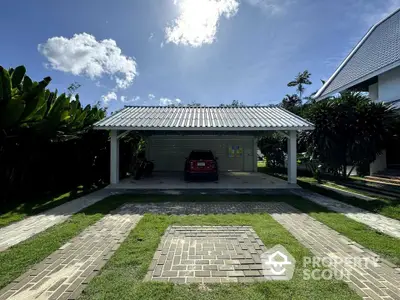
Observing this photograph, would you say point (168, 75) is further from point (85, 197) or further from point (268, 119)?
point (85, 197)

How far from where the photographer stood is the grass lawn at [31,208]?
235 inches

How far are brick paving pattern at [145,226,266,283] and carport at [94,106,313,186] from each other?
608 centimetres

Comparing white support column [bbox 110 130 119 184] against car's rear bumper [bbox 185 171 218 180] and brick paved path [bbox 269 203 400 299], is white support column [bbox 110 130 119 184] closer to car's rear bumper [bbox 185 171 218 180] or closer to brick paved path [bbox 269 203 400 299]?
car's rear bumper [bbox 185 171 218 180]

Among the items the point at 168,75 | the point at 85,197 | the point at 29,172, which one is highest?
the point at 168,75

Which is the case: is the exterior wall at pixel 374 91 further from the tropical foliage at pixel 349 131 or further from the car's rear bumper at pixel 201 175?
the car's rear bumper at pixel 201 175

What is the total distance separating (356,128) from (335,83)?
671cm

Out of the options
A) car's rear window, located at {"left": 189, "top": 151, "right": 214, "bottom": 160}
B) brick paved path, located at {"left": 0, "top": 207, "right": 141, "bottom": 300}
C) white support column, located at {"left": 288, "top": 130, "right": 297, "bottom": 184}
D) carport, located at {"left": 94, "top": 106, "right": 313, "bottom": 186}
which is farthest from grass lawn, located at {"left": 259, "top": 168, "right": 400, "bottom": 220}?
brick paved path, located at {"left": 0, "top": 207, "right": 141, "bottom": 300}

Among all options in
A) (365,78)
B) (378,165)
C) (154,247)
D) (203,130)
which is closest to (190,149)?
(203,130)

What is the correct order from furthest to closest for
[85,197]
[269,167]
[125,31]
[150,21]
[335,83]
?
[269,167]
[335,83]
[125,31]
[150,21]
[85,197]

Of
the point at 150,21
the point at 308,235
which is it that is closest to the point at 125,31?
the point at 150,21

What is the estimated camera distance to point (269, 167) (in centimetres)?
2008

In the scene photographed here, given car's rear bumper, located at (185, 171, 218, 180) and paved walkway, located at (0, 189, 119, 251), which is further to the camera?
car's rear bumper, located at (185, 171, 218, 180)

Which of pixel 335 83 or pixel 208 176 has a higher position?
pixel 335 83

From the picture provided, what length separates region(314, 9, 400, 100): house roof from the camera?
12570mm
